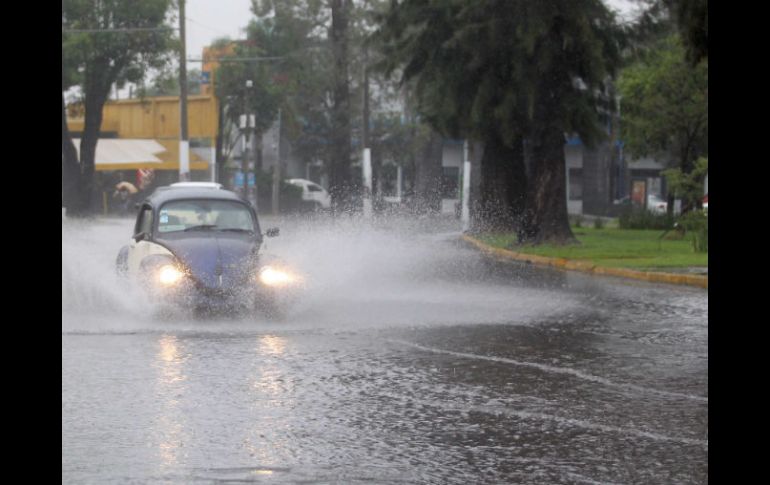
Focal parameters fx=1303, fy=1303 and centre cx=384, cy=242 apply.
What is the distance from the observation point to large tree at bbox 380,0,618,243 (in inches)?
1180

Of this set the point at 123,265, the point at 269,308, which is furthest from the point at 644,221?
the point at 269,308

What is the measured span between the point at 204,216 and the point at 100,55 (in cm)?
4261

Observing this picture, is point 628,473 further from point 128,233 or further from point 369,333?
point 128,233

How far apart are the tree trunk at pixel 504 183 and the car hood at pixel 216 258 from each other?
23156mm

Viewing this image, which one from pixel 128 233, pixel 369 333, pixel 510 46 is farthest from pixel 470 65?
pixel 369 333

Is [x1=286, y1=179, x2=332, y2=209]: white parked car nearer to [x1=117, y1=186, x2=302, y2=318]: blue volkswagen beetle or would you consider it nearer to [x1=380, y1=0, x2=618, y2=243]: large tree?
[x1=380, y1=0, x2=618, y2=243]: large tree

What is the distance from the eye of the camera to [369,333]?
1405 centimetres

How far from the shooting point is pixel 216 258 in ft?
49.9

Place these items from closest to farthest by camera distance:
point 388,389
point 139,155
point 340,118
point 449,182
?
point 388,389 < point 139,155 < point 340,118 < point 449,182

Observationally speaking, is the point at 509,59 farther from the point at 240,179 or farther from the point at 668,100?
the point at 240,179

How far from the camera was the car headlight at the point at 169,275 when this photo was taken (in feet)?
49.2

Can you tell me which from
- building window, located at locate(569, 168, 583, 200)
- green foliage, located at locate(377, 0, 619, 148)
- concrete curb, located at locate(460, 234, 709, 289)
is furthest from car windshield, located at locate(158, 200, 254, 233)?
building window, located at locate(569, 168, 583, 200)

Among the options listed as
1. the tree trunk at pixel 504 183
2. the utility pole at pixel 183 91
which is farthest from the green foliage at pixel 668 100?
the utility pole at pixel 183 91

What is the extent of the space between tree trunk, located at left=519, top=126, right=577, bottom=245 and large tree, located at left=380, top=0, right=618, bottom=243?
0.02 metres
